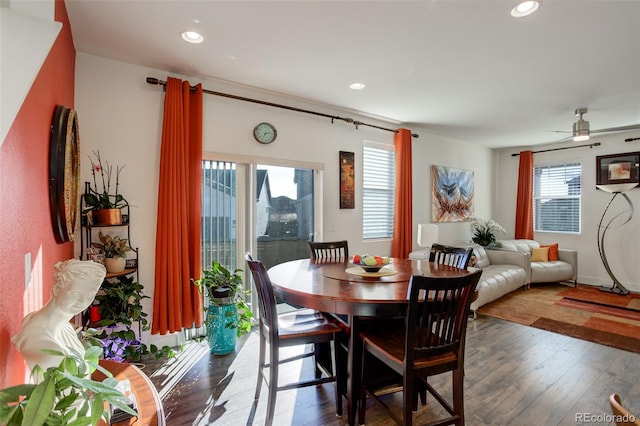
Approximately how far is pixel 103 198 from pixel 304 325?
6.19 ft

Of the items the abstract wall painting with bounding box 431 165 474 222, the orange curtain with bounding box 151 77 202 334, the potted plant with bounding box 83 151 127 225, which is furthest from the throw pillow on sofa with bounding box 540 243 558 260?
the potted plant with bounding box 83 151 127 225

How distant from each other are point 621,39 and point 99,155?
167 inches

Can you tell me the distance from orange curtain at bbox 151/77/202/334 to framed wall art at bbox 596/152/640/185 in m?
6.44

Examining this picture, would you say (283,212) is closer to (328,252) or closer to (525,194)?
(328,252)

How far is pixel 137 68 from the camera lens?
283cm

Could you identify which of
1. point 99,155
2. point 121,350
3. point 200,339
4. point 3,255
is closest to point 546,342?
point 200,339

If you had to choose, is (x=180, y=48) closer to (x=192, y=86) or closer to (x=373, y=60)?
(x=192, y=86)

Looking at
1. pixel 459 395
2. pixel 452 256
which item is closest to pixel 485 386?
pixel 459 395

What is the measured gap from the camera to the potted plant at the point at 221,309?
9.35ft

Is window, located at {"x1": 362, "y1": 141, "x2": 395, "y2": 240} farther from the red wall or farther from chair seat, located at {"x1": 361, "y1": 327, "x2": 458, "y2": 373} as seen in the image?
the red wall

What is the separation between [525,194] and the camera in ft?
20.6

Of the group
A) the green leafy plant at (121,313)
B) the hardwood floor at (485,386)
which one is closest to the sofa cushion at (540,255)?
the hardwood floor at (485,386)

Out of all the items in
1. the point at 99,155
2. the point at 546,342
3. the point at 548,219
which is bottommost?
the point at 546,342

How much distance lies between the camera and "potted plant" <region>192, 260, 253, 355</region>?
285 cm
